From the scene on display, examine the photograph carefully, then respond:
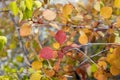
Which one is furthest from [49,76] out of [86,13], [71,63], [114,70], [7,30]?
[7,30]

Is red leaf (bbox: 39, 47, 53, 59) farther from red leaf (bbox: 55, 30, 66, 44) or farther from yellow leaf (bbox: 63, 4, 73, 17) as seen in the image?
yellow leaf (bbox: 63, 4, 73, 17)

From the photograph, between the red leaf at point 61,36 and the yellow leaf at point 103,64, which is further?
the yellow leaf at point 103,64

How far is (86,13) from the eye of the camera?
5.95ft

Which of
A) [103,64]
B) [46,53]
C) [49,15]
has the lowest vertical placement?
[103,64]

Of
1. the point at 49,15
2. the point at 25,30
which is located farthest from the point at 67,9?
the point at 25,30

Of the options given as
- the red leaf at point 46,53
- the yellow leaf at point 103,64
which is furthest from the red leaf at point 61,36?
the yellow leaf at point 103,64

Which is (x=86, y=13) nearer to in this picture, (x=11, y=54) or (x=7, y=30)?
(x=7, y=30)

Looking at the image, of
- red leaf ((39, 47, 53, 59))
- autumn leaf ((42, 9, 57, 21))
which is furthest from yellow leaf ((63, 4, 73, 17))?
red leaf ((39, 47, 53, 59))

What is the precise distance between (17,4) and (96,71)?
44cm

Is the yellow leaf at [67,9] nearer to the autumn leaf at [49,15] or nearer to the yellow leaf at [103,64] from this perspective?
the autumn leaf at [49,15]

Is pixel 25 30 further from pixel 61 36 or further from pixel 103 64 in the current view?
pixel 103 64

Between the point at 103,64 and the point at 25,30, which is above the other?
the point at 25,30

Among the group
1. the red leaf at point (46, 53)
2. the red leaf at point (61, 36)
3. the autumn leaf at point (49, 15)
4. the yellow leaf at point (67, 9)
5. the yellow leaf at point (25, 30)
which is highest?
the yellow leaf at point (67, 9)

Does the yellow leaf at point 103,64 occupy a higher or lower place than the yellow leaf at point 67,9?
lower
